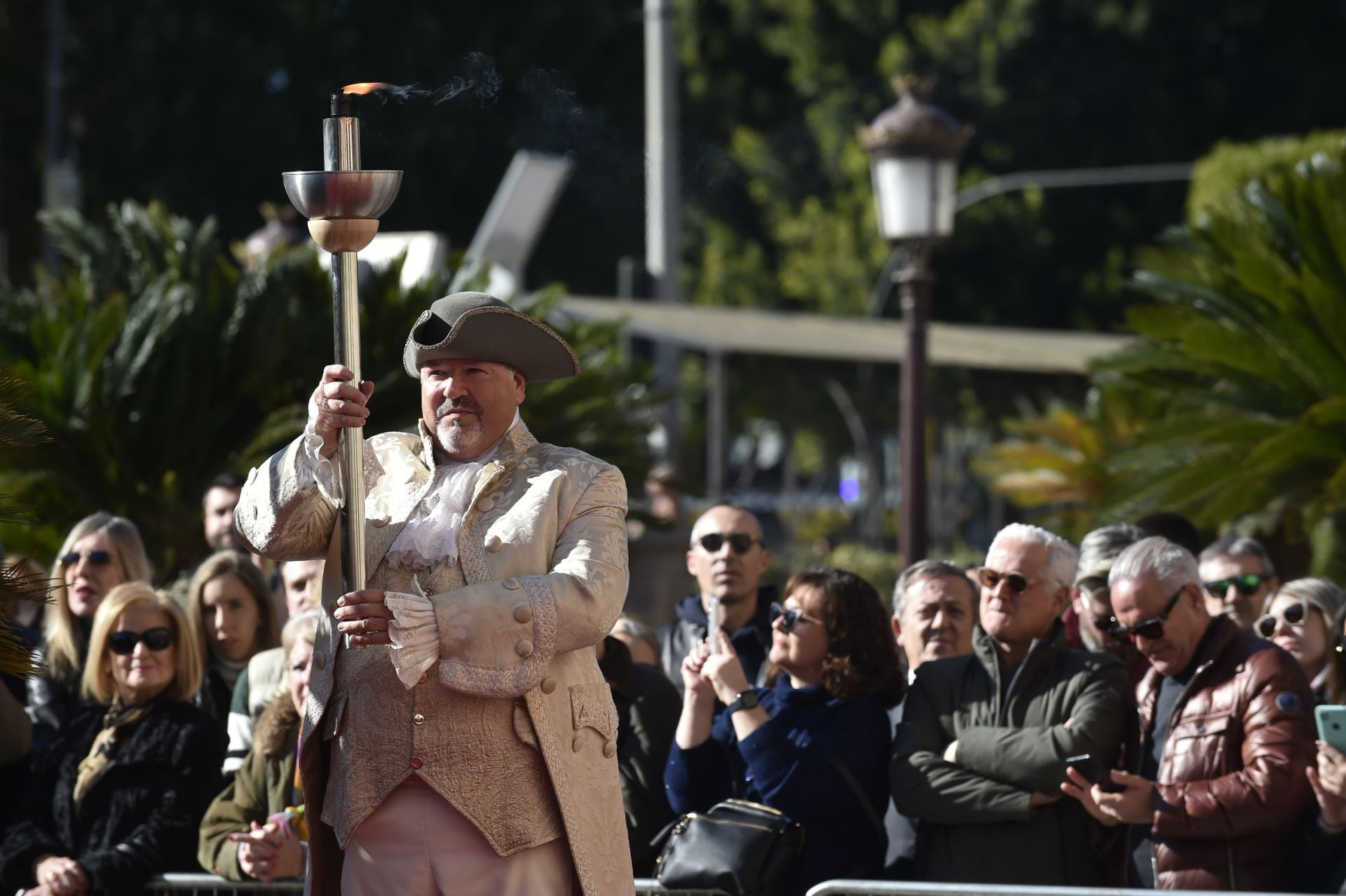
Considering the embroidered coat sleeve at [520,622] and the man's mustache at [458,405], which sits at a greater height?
the man's mustache at [458,405]

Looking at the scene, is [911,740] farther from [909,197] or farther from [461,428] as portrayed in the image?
[909,197]

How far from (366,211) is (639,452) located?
8248mm

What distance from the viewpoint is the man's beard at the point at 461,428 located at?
4.29 m

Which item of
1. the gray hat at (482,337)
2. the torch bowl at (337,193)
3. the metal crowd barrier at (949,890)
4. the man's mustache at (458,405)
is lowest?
the metal crowd barrier at (949,890)

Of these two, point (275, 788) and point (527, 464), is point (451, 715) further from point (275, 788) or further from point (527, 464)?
point (275, 788)

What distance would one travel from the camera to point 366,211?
388 cm

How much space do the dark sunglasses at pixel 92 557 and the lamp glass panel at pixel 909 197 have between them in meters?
4.89

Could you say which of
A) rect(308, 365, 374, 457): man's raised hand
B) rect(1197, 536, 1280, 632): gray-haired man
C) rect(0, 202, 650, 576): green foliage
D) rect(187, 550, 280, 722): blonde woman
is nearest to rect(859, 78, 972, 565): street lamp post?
rect(0, 202, 650, 576): green foliage

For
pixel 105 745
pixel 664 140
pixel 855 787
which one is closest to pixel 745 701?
pixel 855 787

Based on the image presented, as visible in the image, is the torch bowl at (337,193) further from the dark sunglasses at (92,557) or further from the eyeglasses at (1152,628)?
the dark sunglasses at (92,557)

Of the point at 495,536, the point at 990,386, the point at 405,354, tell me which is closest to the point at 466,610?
the point at 495,536

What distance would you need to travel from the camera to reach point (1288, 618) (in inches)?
258

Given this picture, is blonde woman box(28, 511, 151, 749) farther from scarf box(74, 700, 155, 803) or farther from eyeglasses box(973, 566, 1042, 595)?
eyeglasses box(973, 566, 1042, 595)

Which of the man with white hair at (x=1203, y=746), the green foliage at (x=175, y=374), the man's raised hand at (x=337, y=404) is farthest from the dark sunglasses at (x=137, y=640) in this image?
the green foliage at (x=175, y=374)
